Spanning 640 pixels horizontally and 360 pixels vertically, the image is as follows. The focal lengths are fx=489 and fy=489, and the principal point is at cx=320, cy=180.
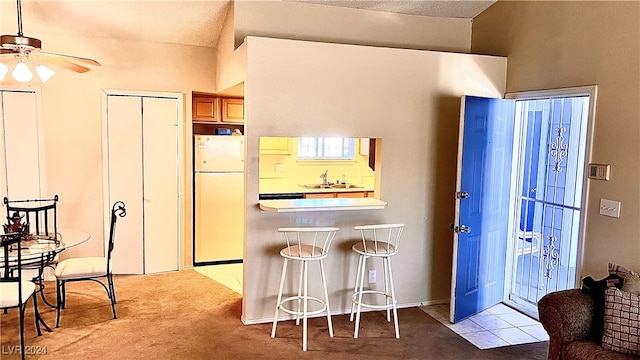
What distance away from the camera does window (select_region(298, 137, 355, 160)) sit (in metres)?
6.41

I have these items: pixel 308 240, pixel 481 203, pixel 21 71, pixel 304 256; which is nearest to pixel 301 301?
pixel 308 240

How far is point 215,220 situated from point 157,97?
152 centimetres

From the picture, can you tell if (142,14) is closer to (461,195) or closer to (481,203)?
(461,195)

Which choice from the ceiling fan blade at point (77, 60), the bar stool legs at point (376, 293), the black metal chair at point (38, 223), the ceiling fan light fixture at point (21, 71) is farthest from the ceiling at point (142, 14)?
the bar stool legs at point (376, 293)

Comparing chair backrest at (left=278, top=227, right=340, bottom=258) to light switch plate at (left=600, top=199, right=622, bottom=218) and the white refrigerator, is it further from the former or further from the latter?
light switch plate at (left=600, top=199, right=622, bottom=218)

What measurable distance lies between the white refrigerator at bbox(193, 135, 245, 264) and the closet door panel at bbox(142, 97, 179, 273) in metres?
0.25

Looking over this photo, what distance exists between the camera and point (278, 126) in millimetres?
3934

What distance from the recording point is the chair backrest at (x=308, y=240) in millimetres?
3722

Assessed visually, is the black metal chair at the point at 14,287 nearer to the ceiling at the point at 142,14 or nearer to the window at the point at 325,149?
the ceiling at the point at 142,14

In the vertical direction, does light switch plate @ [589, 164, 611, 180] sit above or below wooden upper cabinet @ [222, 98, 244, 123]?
below

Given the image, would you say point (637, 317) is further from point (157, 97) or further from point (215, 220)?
point (157, 97)

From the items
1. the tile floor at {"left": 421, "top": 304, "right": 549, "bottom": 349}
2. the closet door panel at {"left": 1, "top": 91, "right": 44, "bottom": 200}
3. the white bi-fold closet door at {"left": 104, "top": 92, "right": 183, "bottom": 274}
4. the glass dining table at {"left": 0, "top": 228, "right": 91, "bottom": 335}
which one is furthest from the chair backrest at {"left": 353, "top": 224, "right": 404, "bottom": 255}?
the closet door panel at {"left": 1, "top": 91, "right": 44, "bottom": 200}

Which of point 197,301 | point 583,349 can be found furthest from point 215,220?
point 583,349

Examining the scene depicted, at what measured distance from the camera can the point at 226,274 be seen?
542 cm
